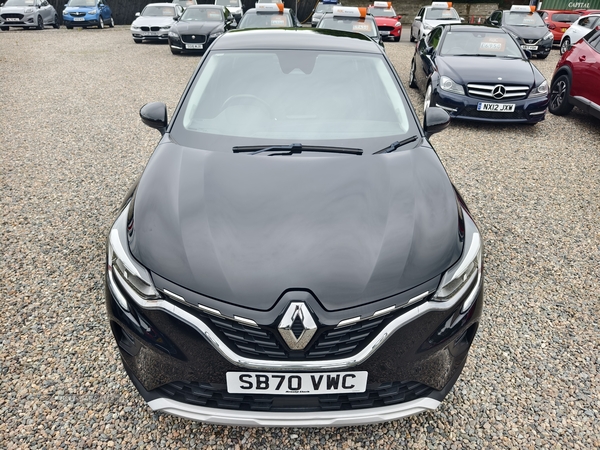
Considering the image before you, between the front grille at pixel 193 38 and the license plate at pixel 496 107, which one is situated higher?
the license plate at pixel 496 107

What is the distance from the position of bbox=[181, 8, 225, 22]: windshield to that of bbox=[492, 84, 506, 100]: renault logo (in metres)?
9.60

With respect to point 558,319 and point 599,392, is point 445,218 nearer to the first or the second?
point 599,392

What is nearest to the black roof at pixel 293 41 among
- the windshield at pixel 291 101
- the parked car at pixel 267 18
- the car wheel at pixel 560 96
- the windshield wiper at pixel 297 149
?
the windshield at pixel 291 101

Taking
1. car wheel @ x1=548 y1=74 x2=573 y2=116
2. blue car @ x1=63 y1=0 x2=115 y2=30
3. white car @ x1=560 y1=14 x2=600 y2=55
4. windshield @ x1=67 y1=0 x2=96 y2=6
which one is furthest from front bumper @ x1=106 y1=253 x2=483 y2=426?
windshield @ x1=67 y1=0 x2=96 y2=6

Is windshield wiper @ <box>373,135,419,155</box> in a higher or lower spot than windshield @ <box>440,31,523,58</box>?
higher

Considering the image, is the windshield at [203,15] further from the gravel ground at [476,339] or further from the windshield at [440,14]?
the gravel ground at [476,339]

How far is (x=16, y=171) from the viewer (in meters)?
5.26

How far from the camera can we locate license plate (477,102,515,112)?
6773 mm

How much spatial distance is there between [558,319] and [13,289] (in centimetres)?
354

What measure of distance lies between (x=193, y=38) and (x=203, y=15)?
150cm

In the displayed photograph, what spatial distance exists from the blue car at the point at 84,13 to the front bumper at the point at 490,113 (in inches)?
744

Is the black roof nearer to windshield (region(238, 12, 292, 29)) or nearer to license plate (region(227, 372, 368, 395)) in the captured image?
license plate (region(227, 372, 368, 395))

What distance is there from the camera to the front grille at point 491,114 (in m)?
6.83

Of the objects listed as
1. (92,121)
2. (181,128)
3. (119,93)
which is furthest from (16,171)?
(119,93)
